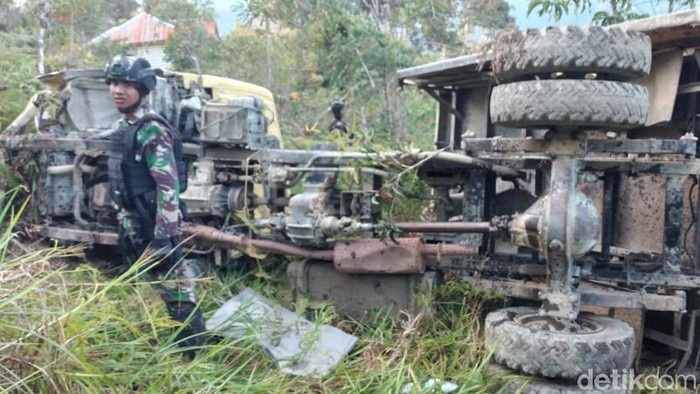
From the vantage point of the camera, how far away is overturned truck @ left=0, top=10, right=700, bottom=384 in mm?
3428

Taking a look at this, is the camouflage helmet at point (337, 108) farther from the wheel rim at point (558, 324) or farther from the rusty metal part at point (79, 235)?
the wheel rim at point (558, 324)

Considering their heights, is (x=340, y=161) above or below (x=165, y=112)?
below

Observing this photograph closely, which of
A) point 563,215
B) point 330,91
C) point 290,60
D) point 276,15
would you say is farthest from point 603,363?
point 290,60

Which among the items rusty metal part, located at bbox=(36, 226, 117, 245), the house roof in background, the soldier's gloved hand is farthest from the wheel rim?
the house roof in background

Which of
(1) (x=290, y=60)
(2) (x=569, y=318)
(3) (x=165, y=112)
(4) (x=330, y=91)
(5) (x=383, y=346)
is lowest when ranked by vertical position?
(5) (x=383, y=346)

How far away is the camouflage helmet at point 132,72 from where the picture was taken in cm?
404

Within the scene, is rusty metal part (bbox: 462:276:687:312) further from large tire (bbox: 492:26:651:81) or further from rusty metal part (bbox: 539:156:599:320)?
large tire (bbox: 492:26:651:81)

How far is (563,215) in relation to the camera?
343cm

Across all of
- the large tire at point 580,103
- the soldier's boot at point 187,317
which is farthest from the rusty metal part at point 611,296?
→ the soldier's boot at point 187,317

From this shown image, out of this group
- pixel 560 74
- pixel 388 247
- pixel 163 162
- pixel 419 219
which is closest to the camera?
pixel 560 74

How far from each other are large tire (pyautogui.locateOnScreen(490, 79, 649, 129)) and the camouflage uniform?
2003mm

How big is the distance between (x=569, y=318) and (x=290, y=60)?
13.6 metres

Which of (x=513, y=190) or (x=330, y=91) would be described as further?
(x=330, y=91)

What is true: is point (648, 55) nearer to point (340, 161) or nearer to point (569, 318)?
point (569, 318)
